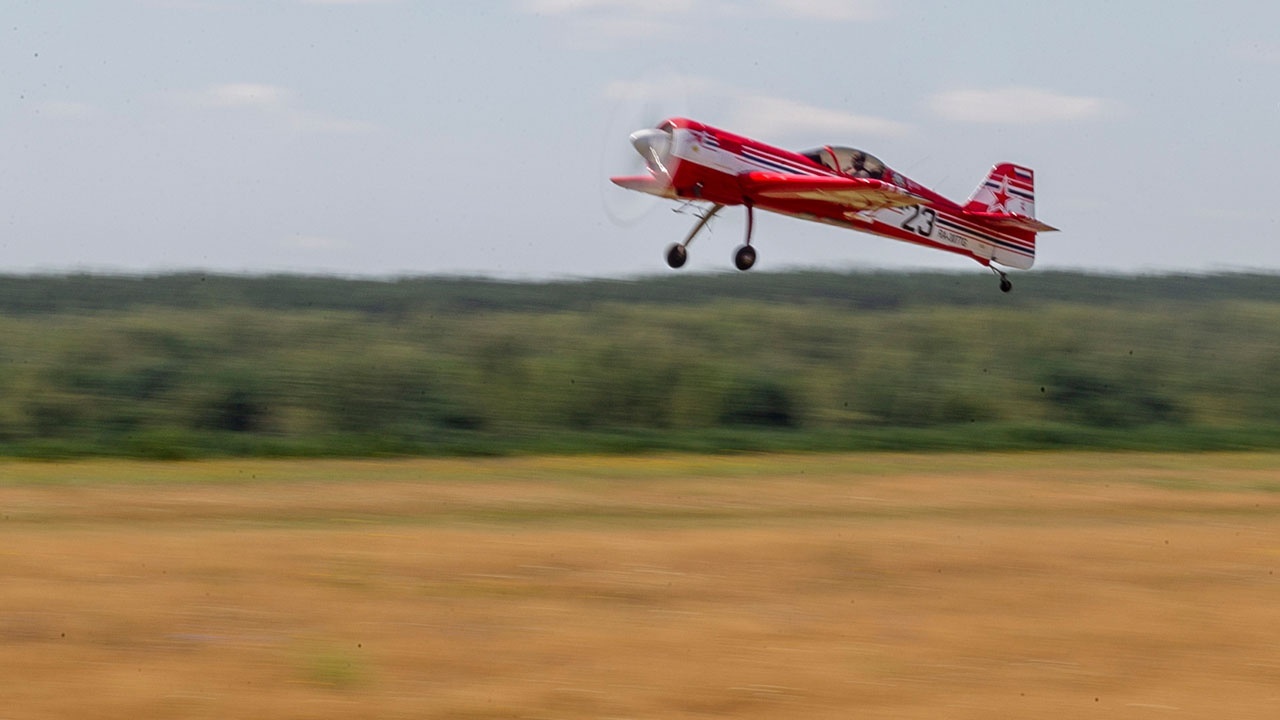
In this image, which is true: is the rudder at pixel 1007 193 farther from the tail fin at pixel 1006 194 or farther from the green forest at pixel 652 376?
the green forest at pixel 652 376

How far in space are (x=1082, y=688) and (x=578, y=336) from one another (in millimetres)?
23390

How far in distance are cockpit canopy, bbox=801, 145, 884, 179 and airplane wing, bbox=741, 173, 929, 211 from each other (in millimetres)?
289

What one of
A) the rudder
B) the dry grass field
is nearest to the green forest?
the rudder

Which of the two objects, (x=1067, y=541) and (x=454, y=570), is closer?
(x=454, y=570)

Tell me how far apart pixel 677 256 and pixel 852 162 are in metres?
2.41

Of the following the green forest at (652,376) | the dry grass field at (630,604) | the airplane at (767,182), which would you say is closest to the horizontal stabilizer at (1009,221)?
the airplane at (767,182)

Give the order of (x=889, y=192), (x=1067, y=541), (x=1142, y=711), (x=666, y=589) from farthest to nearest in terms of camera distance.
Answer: (x=889, y=192)
(x=1067, y=541)
(x=666, y=589)
(x=1142, y=711)

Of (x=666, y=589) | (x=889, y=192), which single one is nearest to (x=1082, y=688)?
(x=666, y=589)

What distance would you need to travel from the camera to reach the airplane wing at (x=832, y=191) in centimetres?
1788

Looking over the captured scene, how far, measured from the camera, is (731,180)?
18672 millimetres

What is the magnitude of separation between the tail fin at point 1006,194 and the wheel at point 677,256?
14.3 ft

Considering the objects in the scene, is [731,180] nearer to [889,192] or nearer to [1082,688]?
[889,192]

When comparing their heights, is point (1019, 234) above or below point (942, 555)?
above

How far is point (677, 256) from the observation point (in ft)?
60.0
